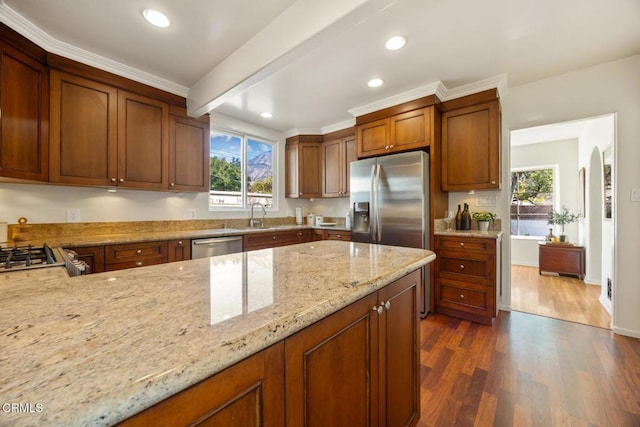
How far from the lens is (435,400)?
1663mm

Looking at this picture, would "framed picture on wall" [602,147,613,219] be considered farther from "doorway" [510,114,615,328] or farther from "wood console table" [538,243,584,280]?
"wood console table" [538,243,584,280]

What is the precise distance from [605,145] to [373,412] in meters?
4.37

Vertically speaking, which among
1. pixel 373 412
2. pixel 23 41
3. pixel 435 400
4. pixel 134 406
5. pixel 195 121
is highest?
pixel 23 41

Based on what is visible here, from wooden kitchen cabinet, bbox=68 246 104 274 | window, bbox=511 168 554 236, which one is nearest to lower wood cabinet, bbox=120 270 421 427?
wooden kitchen cabinet, bbox=68 246 104 274

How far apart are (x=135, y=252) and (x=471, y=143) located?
3.56 metres

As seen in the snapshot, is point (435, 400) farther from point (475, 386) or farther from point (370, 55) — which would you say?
point (370, 55)

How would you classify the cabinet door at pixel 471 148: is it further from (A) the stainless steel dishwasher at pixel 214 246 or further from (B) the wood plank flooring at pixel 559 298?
(A) the stainless steel dishwasher at pixel 214 246

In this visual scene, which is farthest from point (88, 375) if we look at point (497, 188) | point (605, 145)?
point (605, 145)

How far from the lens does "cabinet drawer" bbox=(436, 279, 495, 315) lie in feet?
8.67

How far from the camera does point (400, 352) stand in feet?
3.90

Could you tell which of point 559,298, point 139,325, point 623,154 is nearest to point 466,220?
point 623,154

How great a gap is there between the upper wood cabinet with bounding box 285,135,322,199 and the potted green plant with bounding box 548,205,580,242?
4.43 m

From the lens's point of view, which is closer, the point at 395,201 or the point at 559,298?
the point at 395,201

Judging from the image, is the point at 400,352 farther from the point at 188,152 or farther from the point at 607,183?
the point at 607,183
